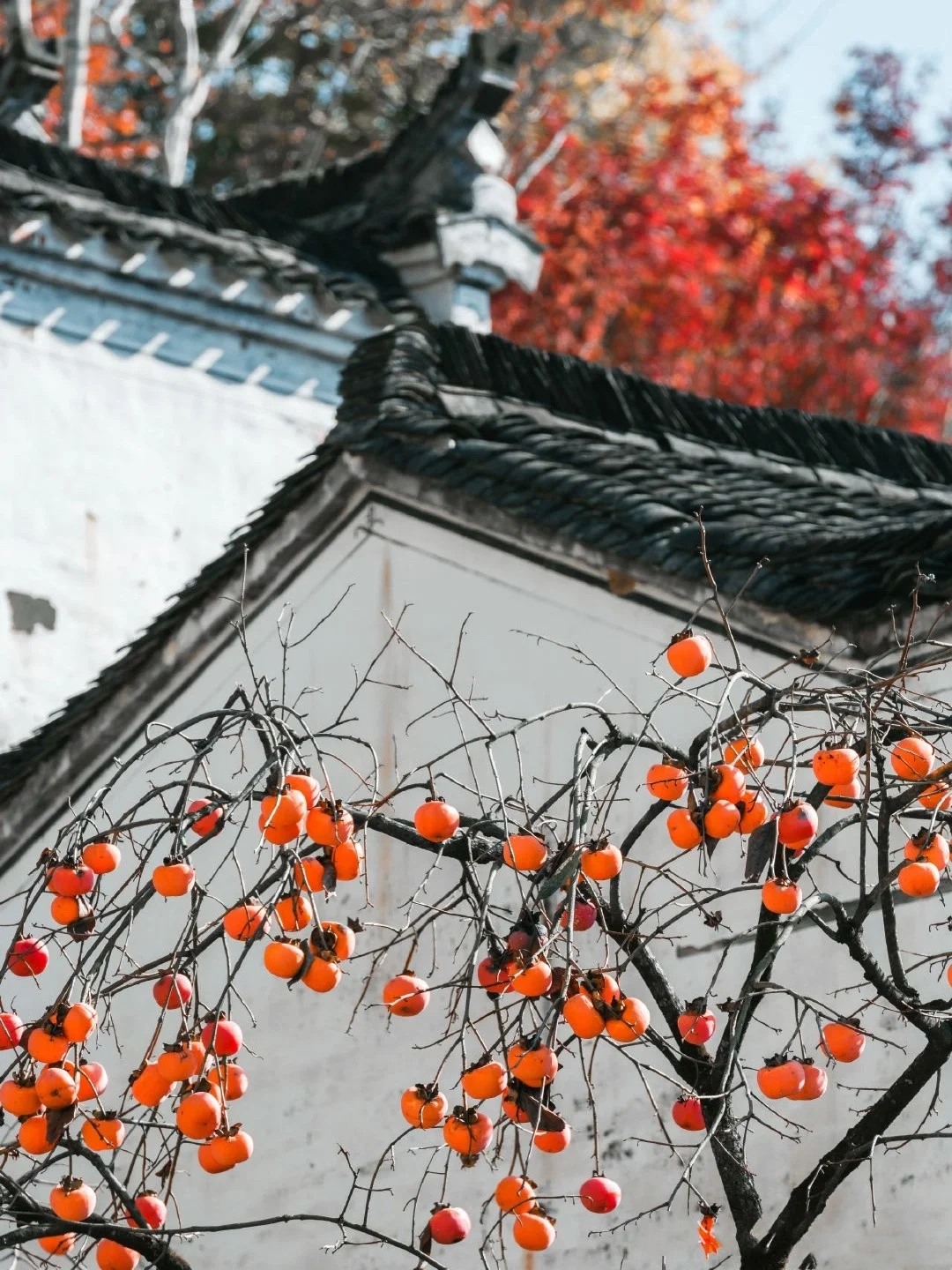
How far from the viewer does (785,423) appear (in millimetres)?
7742

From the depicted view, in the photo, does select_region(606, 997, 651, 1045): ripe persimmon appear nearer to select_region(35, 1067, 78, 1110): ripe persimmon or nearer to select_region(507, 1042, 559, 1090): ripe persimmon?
select_region(507, 1042, 559, 1090): ripe persimmon

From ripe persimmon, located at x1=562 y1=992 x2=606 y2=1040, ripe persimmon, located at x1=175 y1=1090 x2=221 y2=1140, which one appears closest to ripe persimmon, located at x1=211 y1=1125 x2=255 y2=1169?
ripe persimmon, located at x1=175 y1=1090 x2=221 y2=1140

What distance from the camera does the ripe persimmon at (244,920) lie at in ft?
11.1

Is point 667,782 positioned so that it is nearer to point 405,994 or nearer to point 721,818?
point 721,818

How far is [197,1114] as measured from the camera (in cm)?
323

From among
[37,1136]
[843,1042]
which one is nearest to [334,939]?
[37,1136]

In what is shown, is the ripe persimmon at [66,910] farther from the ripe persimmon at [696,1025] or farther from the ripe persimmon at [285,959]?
the ripe persimmon at [696,1025]

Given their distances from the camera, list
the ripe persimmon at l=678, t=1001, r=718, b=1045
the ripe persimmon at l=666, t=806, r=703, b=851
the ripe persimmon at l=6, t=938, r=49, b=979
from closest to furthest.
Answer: the ripe persimmon at l=666, t=806, r=703, b=851 < the ripe persimmon at l=678, t=1001, r=718, b=1045 < the ripe persimmon at l=6, t=938, r=49, b=979

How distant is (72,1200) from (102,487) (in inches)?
246

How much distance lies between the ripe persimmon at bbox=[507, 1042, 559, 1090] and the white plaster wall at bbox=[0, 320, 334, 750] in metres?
5.93

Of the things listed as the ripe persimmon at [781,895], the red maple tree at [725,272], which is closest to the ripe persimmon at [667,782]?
the ripe persimmon at [781,895]

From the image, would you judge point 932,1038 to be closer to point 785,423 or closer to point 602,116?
point 785,423

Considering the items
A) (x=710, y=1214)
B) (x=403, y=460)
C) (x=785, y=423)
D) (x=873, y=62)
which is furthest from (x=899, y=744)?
(x=873, y=62)

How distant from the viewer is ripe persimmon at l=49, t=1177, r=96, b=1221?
344 cm
